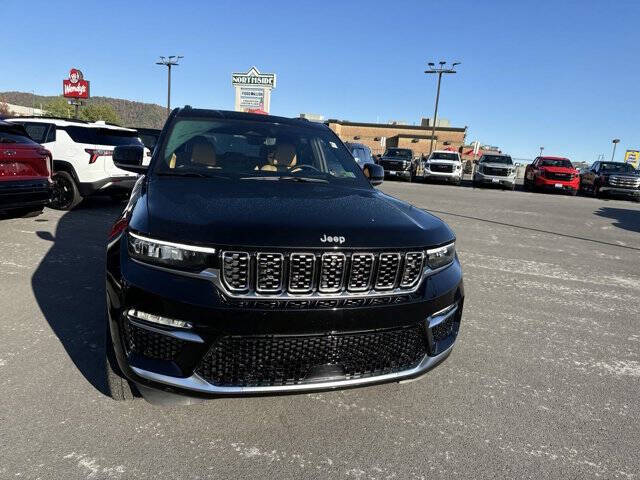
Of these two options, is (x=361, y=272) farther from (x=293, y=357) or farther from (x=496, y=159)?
(x=496, y=159)

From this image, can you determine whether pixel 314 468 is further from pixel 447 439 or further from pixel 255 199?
pixel 255 199

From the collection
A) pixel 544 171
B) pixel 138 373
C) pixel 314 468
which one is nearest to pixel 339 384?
pixel 314 468

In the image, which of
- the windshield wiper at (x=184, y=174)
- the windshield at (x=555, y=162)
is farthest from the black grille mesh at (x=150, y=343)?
the windshield at (x=555, y=162)

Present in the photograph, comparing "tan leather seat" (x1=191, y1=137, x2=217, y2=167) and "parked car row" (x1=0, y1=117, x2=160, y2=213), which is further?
"parked car row" (x1=0, y1=117, x2=160, y2=213)

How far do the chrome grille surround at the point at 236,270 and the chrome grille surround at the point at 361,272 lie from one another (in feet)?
1.64

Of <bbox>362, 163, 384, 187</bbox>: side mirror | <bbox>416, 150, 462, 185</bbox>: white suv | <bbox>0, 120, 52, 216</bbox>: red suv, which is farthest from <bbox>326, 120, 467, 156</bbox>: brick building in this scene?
<bbox>362, 163, 384, 187</bbox>: side mirror

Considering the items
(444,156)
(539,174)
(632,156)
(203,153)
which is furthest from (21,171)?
(632,156)

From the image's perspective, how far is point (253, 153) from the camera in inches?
140

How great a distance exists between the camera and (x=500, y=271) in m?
6.21

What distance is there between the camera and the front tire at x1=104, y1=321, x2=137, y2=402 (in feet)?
7.70

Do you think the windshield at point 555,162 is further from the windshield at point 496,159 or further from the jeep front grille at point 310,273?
the jeep front grille at point 310,273

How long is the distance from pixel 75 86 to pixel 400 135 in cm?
3817

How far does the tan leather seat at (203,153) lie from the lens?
10.9 ft

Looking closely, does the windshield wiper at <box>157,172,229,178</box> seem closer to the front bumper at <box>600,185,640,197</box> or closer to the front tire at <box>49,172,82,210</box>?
the front tire at <box>49,172,82,210</box>
